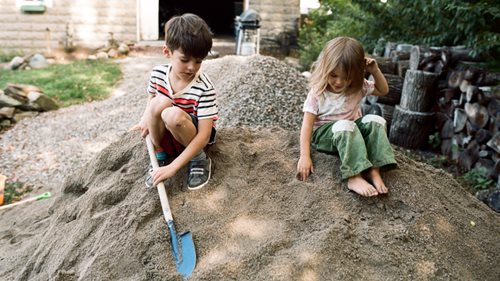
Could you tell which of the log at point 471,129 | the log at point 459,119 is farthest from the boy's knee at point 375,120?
the log at point 459,119

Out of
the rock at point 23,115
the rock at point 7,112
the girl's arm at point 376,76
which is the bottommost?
the rock at point 23,115

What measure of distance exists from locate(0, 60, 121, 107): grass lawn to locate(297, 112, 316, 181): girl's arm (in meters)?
5.49

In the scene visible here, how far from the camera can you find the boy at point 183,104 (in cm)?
241

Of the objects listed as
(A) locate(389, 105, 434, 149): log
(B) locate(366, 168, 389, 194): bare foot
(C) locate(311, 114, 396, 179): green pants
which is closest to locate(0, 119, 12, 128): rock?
(A) locate(389, 105, 434, 149): log

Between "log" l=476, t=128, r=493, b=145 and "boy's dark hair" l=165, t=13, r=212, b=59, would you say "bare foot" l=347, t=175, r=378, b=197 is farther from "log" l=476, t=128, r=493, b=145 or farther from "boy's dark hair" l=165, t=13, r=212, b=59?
"log" l=476, t=128, r=493, b=145

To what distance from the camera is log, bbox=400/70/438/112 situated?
4.98 meters

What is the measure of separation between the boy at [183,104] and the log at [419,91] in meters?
3.12

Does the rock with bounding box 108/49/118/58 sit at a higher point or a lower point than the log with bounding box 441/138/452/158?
higher

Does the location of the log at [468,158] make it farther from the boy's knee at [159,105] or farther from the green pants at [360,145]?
the boy's knee at [159,105]

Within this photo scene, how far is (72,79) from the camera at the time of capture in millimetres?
8312

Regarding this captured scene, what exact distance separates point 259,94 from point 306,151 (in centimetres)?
223

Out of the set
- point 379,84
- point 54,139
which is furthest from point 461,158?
point 54,139

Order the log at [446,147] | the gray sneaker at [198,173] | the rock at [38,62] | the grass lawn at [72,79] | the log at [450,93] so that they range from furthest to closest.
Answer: the rock at [38,62] < the grass lawn at [72,79] < the log at [446,147] < the log at [450,93] < the gray sneaker at [198,173]

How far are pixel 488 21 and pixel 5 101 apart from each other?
6108 millimetres
